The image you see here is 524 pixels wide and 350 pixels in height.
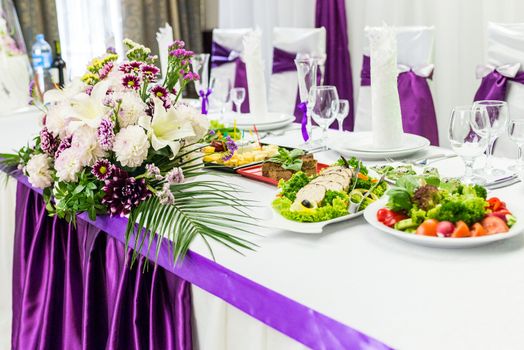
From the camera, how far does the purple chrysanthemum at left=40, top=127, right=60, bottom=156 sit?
4.28 feet

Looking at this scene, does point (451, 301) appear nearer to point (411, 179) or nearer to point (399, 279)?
point (399, 279)

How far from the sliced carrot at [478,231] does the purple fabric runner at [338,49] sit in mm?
2758

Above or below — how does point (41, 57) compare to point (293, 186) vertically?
above

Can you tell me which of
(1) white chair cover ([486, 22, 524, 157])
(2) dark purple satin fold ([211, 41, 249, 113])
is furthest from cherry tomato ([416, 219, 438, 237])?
(2) dark purple satin fold ([211, 41, 249, 113])

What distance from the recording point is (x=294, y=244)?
1006 mm

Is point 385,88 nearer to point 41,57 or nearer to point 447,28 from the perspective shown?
point 447,28

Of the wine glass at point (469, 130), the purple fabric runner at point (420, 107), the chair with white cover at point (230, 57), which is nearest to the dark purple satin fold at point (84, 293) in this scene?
the wine glass at point (469, 130)

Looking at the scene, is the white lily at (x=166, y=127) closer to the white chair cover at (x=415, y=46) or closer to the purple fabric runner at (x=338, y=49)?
the white chair cover at (x=415, y=46)

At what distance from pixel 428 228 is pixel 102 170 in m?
0.63

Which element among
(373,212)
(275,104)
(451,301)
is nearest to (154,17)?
(275,104)

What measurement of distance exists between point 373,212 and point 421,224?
126mm

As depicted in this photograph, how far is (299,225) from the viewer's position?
1025 mm

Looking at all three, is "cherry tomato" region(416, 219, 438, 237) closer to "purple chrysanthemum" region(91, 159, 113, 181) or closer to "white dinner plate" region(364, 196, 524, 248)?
"white dinner plate" region(364, 196, 524, 248)

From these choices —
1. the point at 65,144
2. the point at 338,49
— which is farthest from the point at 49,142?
the point at 338,49
